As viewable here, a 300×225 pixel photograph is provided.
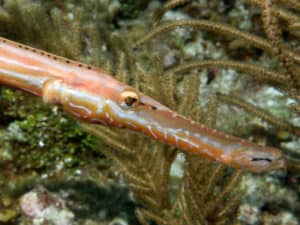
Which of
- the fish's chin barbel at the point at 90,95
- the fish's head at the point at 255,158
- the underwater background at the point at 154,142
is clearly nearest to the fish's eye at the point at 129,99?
the fish's chin barbel at the point at 90,95

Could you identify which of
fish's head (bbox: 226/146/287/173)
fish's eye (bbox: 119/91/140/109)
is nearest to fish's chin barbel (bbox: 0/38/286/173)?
fish's eye (bbox: 119/91/140/109)

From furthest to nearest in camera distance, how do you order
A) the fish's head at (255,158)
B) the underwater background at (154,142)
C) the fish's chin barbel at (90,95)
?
the underwater background at (154,142) < the fish's chin barbel at (90,95) < the fish's head at (255,158)

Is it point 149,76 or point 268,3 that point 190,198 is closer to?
point 149,76

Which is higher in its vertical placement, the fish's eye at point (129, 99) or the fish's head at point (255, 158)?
the fish's eye at point (129, 99)

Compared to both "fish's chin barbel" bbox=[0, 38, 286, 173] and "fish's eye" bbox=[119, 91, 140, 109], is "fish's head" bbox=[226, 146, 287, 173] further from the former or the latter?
"fish's eye" bbox=[119, 91, 140, 109]

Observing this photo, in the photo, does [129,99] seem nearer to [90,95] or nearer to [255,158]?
[90,95]

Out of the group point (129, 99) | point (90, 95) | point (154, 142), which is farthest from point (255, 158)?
point (154, 142)

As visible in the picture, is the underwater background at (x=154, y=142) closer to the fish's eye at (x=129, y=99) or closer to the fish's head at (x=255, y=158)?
the fish's head at (x=255, y=158)
